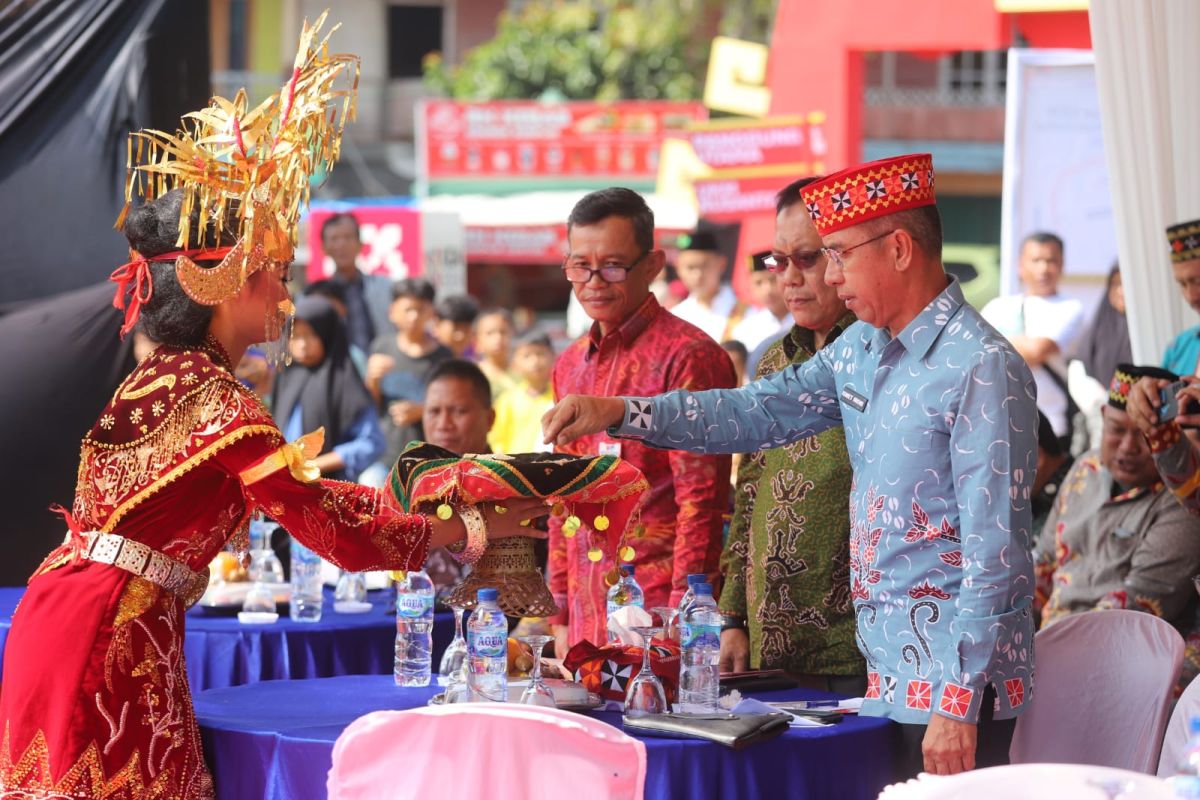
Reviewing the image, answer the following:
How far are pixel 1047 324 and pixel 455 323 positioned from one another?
3.17 m

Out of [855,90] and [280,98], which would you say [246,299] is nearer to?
[280,98]

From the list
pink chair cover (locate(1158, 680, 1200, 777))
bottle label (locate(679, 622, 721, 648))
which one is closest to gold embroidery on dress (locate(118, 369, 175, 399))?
bottle label (locate(679, 622, 721, 648))

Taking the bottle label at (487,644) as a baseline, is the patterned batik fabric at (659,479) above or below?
above

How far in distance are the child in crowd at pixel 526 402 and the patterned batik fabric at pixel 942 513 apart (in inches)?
170

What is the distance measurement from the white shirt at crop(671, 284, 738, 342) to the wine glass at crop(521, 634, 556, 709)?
4.92 metres

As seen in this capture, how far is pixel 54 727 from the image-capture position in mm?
→ 2701

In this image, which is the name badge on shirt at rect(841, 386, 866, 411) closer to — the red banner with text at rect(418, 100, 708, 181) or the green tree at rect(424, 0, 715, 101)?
the red banner with text at rect(418, 100, 708, 181)

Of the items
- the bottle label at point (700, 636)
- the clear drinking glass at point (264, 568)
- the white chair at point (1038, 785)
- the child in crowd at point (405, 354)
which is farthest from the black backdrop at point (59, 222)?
the white chair at point (1038, 785)

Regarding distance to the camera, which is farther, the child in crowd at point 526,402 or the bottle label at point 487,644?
the child in crowd at point 526,402

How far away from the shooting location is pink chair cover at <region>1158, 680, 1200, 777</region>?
3.01 meters

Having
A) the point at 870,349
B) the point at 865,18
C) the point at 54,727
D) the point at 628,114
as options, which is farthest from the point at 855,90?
the point at 54,727

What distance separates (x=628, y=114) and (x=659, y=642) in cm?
1719

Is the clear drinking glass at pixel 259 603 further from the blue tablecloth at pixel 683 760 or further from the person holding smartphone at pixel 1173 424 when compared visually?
the person holding smartphone at pixel 1173 424

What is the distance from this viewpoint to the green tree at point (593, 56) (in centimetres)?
2133
